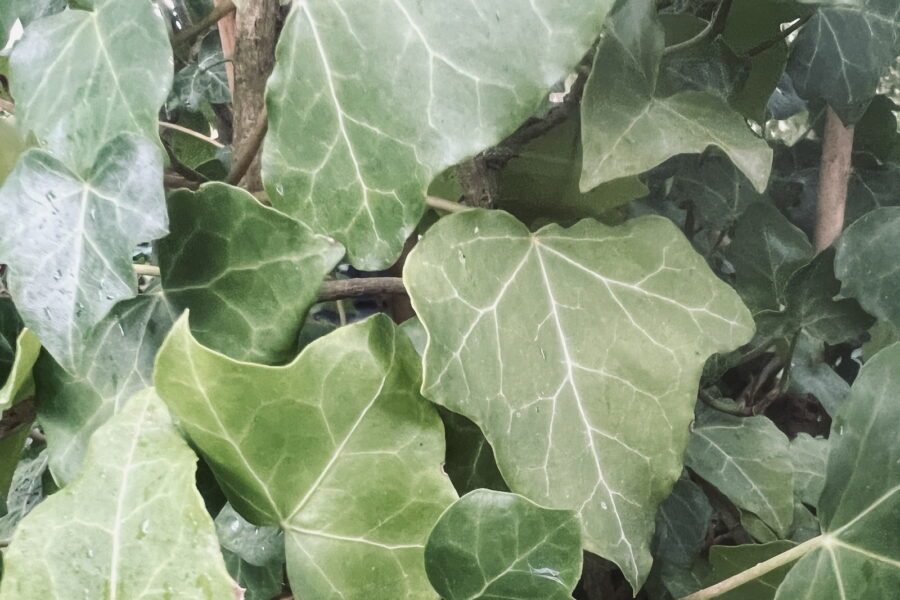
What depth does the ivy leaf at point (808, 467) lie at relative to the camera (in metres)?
0.53

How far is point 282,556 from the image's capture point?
444 mm

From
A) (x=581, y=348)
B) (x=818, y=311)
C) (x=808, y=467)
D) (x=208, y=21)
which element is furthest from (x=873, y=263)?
(x=208, y=21)

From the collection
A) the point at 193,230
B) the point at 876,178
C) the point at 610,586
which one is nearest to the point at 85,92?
the point at 193,230

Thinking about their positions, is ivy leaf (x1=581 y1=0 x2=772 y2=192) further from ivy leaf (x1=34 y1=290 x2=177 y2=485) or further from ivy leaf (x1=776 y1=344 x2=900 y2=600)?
ivy leaf (x1=34 y1=290 x2=177 y2=485)

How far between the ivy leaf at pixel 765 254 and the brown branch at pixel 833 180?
0.03m

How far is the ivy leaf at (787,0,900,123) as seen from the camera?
0.54 m

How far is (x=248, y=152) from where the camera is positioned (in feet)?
1.42

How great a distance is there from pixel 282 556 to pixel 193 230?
216mm

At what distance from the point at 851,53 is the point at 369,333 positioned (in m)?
0.47

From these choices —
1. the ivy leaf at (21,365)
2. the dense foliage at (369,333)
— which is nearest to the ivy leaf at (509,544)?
the dense foliage at (369,333)

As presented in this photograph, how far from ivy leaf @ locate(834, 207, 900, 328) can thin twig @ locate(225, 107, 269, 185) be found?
0.42 metres

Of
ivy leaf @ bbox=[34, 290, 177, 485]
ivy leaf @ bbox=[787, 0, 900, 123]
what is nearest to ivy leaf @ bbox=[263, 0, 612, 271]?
ivy leaf @ bbox=[34, 290, 177, 485]

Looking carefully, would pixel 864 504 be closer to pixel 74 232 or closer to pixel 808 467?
pixel 808 467

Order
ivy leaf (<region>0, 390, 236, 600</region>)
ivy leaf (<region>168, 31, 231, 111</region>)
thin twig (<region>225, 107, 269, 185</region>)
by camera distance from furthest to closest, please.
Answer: ivy leaf (<region>168, 31, 231, 111</region>) < thin twig (<region>225, 107, 269, 185</region>) < ivy leaf (<region>0, 390, 236, 600</region>)
